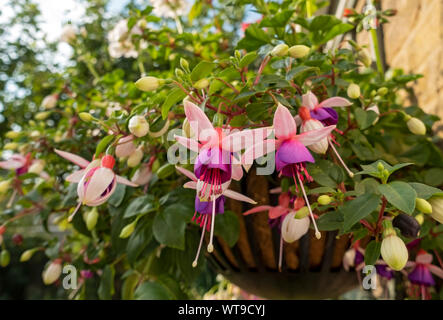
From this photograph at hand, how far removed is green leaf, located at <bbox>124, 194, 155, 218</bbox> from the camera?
1.55 ft

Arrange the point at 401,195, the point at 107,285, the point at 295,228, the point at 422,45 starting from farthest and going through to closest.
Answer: the point at 422,45, the point at 107,285, the point at 295,228, the point at 401,195

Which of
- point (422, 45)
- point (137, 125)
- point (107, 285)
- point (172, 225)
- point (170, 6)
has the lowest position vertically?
point (107, 285)

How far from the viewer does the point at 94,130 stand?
72 centimetres

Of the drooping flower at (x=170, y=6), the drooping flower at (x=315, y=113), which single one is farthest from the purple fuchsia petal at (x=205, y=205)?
the drooping flower at (x=170, y=6)

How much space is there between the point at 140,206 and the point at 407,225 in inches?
13.1

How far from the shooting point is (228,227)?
482mm

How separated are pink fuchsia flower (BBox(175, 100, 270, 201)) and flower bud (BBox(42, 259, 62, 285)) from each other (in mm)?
493

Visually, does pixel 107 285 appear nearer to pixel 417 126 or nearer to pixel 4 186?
pixel 4 186

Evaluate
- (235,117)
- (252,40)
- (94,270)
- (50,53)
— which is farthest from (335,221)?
(50,53)

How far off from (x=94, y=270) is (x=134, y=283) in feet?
0.35

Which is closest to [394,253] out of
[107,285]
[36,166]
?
[107,285]

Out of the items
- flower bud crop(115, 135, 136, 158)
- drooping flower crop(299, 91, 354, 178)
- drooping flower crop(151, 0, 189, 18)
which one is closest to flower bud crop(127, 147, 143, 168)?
flower bud crop(115, 135, 136, 158)

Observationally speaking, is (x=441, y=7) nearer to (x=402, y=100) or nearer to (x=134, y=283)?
(x=402, y=100)

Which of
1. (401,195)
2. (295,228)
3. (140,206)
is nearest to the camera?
(401,195)
